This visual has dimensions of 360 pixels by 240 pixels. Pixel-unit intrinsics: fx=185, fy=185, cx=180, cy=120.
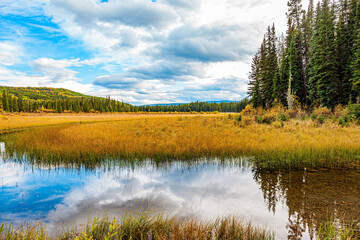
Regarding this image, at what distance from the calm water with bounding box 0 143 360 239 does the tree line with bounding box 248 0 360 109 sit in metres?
25.6

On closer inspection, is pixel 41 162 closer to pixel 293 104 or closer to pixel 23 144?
pixel 23 144

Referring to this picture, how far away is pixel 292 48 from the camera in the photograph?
32844mm

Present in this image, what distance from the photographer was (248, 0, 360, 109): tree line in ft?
94.0

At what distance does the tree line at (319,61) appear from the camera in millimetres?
28641

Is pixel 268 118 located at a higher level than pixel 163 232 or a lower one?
higher

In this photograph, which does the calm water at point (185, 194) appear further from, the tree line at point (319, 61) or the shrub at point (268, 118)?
the tree line at point (319, 61)

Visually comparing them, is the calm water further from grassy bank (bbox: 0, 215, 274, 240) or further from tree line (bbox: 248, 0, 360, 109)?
tree line (bbox: 248, 0, 360, 109)


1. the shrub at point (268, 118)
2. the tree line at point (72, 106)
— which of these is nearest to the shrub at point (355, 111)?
the shrub at point (268, 118)

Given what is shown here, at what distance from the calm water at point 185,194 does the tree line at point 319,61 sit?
1009 inches

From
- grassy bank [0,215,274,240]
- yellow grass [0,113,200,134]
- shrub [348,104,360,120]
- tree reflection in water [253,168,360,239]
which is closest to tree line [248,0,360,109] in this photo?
shrub [348,104,360,120]

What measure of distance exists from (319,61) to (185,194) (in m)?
34.8

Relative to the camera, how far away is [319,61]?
30000 mm

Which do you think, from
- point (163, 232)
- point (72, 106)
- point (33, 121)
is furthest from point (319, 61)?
point (72, 106)

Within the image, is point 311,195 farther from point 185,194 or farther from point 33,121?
point 33,121
